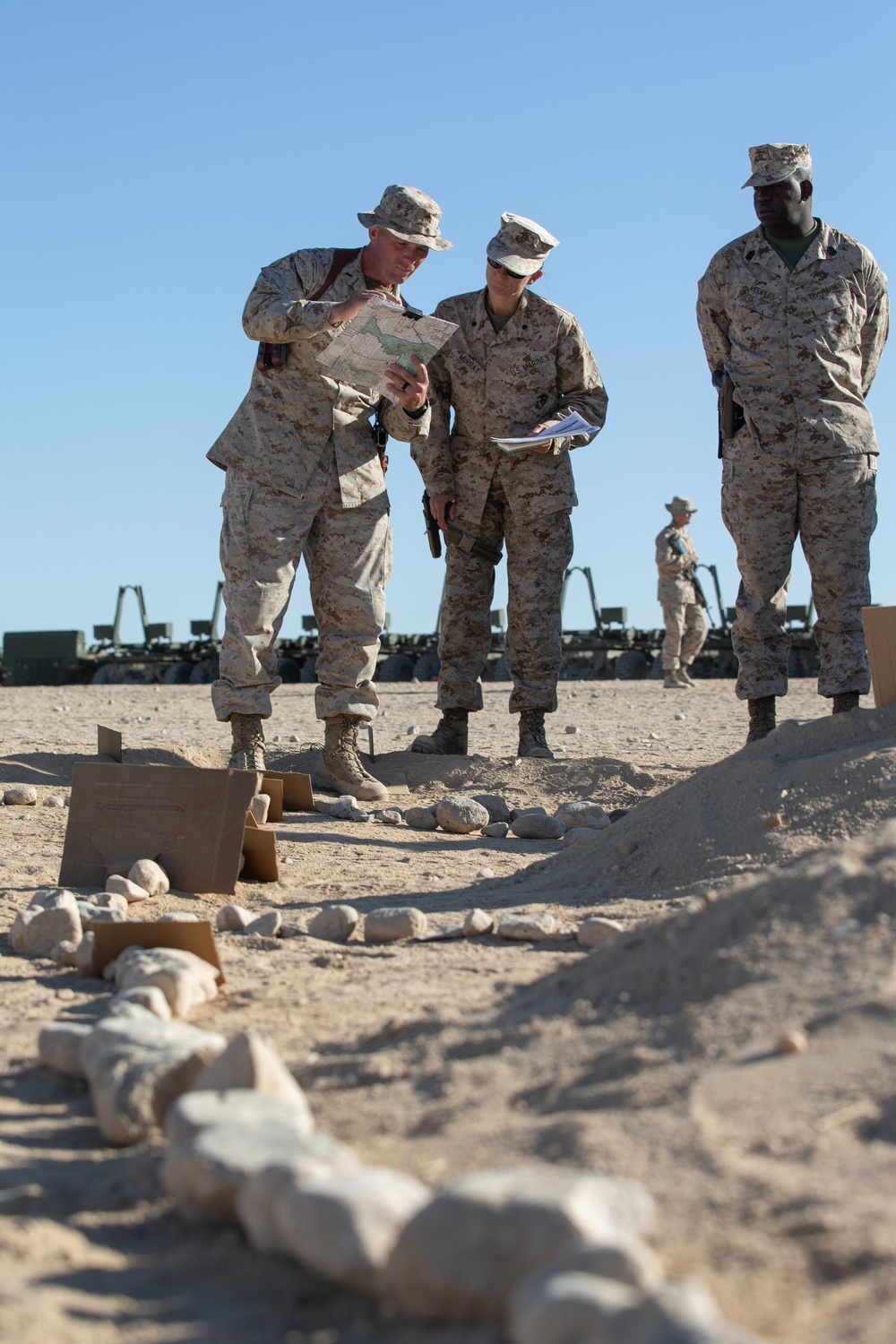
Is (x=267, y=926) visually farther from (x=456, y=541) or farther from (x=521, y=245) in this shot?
(x=521, y=245)

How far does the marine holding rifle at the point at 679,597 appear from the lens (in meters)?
15.7

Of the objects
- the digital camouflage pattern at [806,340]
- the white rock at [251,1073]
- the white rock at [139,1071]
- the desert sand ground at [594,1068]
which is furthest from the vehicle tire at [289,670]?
the white rock at [251,1073]

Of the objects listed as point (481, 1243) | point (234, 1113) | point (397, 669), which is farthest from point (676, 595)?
point (481, 1243)

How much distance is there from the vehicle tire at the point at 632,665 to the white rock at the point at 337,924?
20127 millimetres

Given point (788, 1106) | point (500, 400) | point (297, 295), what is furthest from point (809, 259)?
point (788, 1106)

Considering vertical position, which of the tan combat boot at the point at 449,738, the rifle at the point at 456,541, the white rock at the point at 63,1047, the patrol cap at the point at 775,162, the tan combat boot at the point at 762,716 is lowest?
the white rock at the point at 63,1047

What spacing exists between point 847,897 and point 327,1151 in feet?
3.05

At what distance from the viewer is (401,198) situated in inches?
199

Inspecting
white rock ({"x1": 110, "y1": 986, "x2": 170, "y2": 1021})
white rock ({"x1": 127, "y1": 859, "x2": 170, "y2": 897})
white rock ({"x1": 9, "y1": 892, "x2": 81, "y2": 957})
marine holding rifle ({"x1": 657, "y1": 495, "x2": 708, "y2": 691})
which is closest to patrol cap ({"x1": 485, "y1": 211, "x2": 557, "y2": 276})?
white rock ({"x1": 127, "y1": 859, "x2": 170, "y2": 897})

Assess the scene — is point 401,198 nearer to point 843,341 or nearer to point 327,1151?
point 843,341

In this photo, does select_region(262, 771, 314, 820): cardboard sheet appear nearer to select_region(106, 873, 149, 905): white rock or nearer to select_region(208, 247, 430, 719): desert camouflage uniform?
select_region(208, 247, 430, 719): desert camouflage uniform

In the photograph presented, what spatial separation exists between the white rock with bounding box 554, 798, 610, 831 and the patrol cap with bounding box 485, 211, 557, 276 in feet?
7.22

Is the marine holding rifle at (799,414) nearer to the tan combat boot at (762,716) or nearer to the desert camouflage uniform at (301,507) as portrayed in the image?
the tan combat boot at (762,716)

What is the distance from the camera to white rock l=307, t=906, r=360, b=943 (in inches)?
118
